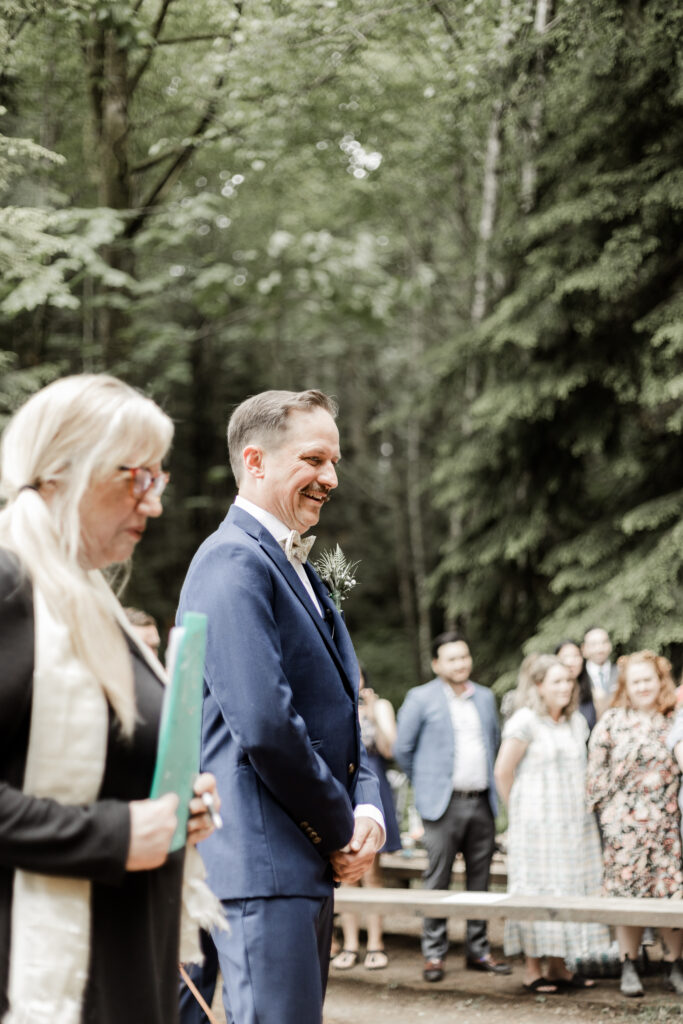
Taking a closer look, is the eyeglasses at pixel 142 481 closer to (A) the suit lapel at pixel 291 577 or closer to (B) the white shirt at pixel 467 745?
(A) the suit lapel at pixel 291 577

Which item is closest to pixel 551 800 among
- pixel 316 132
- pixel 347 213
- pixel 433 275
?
pixel 316 132

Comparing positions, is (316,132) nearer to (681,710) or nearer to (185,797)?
(681,710)

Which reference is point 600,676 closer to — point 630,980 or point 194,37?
point 630,980

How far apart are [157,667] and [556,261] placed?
7634 millimetres

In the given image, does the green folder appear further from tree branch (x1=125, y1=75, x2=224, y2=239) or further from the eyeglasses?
tree branch (x1=125, y1=75, x2=224, y2=239)

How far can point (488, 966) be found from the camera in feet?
22.1

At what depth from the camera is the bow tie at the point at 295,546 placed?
2.66m

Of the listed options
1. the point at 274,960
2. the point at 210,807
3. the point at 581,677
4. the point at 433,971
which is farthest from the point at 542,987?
the point at 210,807

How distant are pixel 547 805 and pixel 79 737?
526cm

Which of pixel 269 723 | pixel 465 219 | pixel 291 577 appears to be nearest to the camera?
pixel 269 723

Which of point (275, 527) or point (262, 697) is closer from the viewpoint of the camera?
point (262, 697)

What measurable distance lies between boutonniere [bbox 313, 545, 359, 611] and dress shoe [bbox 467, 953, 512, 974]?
4563 millimetres

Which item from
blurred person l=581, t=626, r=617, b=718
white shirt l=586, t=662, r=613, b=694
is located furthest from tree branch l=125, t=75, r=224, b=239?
white shirt l=586, t=662, r=613, b=694

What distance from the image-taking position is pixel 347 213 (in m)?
15.3
